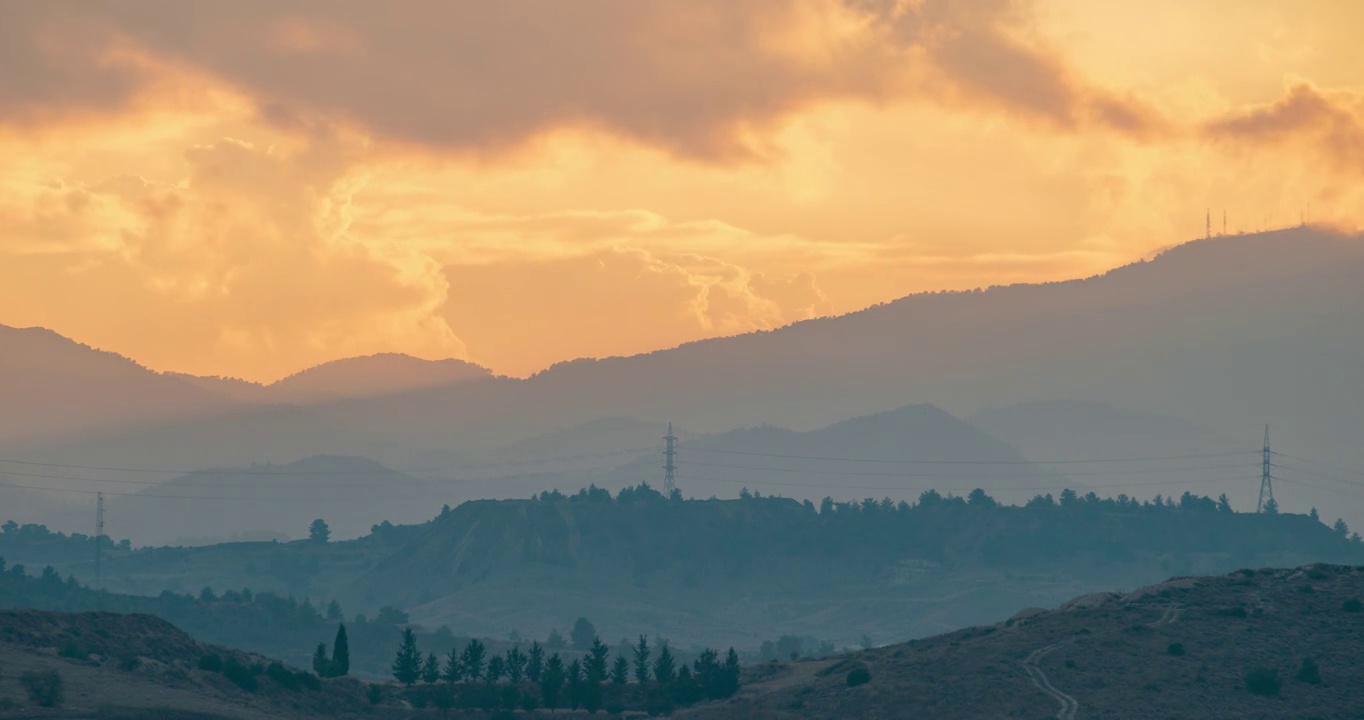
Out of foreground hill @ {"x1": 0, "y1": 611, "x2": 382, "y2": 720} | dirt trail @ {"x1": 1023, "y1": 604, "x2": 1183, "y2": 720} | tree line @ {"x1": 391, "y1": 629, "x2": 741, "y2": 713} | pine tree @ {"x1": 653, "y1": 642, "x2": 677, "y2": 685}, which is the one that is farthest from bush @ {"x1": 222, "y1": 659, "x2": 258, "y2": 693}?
dirt trail @ {"x1": 1023, "y1": 604, "x2": 1183, "y2": 720}

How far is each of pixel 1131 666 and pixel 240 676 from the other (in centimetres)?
8050

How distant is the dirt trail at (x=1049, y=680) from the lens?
143m

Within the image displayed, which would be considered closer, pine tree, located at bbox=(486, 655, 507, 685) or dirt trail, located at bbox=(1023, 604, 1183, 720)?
dirt trail, located at bbox=(1023, 604, 1183, 720)

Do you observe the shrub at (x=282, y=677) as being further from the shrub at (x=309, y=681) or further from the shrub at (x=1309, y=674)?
the shrub at (x=1309, y=674)

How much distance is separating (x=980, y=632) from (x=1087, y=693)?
28.5m

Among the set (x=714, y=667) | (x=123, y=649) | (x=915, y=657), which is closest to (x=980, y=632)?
(x=915, y=657)

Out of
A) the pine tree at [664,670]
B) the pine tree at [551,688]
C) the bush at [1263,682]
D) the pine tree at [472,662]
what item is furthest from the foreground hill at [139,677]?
the bush at [1263,682]

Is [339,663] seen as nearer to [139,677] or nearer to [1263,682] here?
[139,677]

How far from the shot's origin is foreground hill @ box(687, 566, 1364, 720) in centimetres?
14562

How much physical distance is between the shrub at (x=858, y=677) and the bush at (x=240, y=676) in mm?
54856

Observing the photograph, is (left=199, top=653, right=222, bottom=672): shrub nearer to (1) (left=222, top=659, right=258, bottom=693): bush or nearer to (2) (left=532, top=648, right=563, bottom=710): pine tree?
(1) (left=222, top=659, right=258, bottom=693): bush

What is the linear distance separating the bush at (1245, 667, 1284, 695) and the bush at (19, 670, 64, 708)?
99.2 metres

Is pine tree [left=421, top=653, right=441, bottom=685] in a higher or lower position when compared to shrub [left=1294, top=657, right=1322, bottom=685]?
lower

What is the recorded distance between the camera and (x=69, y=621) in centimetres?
15862
